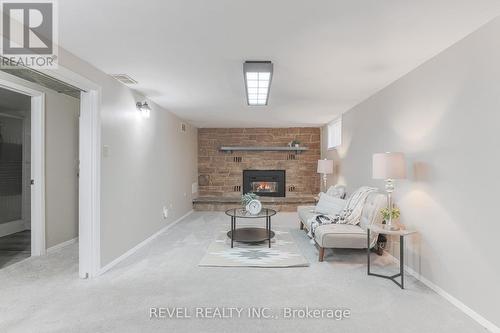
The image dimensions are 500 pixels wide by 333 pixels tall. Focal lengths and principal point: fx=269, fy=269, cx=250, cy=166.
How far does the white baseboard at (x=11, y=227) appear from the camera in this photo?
4.31 meters

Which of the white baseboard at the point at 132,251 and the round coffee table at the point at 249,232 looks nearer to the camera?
the white baseboard at the point at 132,251

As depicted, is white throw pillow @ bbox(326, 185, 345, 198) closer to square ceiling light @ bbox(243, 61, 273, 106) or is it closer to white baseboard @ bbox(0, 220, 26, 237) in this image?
square ceiling light @ bbox(243, 61, 273, 106)

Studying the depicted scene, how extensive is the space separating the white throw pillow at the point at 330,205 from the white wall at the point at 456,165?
111cm

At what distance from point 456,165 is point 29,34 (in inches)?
140

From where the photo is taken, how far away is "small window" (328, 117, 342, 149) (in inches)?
224

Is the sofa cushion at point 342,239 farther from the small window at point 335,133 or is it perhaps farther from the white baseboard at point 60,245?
the white baseboard at point 60,245

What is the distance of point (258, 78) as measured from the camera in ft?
9.59

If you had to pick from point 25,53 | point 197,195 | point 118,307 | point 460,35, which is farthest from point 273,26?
point 197,195

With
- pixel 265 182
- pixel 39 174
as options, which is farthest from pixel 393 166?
pixel 265 182

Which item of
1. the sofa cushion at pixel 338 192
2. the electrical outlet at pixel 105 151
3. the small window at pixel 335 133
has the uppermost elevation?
the small window at pixel 335 133

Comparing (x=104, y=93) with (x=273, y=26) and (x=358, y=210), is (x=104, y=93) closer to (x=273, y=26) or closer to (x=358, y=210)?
(x=273, y=26)

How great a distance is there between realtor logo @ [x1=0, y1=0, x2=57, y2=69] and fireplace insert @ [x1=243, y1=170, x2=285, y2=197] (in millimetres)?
5388

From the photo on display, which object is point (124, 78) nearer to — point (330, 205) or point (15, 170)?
point (15, 170)

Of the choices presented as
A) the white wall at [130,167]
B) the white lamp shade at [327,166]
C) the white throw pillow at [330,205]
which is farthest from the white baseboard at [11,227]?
the white lamp shade at [327,166]
